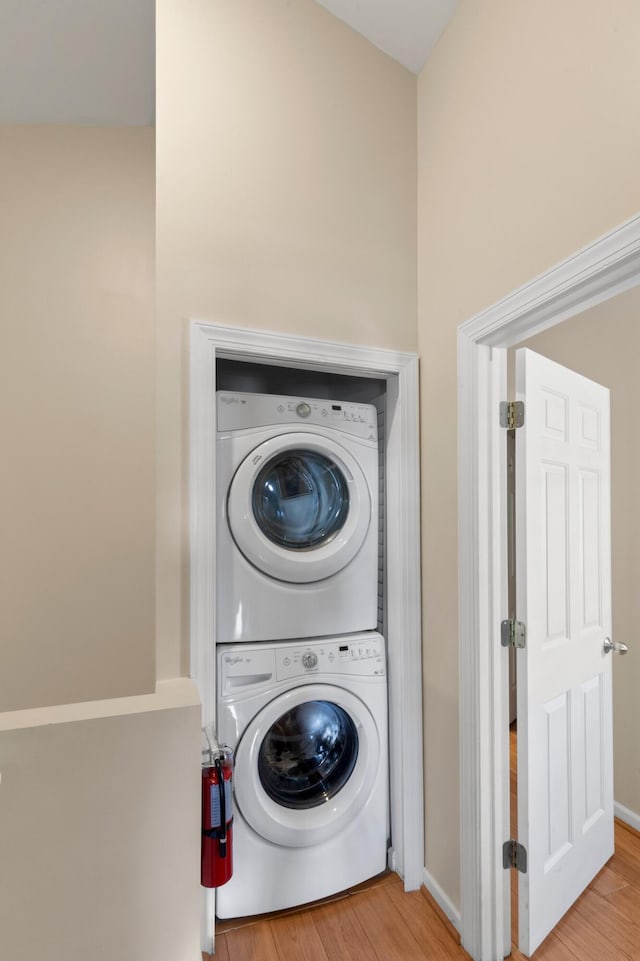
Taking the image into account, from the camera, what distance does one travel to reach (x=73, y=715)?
44.1 inches

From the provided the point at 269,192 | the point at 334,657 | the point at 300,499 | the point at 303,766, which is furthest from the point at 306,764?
the point at 269,192

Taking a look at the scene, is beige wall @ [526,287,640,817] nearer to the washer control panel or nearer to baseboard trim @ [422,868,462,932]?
baseboard trim @ [422,868,462,932]

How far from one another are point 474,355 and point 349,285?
53 cm

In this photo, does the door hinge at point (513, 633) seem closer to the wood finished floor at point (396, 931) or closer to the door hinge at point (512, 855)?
the door hinge at point (512, 855)

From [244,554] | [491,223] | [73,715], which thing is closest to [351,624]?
[244,554]

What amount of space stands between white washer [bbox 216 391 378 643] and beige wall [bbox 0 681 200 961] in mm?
532

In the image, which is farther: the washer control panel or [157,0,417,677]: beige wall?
the washer control panel

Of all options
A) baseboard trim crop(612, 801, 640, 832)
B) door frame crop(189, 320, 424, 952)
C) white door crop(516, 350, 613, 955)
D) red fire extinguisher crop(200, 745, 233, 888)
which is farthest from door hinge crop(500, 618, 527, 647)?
baseboard trim crop(612, 801, 640, 832)

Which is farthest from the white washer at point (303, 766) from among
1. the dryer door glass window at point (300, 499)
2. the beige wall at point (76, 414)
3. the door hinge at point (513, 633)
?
the beige wall at point (76, 414)

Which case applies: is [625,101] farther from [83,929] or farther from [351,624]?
[83,929]

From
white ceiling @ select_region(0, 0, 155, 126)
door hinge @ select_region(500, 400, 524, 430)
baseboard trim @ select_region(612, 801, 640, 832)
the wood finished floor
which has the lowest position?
the wood finished floor

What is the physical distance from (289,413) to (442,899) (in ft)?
5.63

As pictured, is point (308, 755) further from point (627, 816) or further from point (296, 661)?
point (627, 816)

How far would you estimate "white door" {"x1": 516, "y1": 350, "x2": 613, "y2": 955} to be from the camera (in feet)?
5.10
